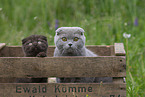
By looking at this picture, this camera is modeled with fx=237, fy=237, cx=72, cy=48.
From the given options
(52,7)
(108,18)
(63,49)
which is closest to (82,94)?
(63,49)

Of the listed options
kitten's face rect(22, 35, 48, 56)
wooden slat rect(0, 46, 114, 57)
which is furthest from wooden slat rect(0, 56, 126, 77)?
wooden slat rect(0, 46, 114, 57)

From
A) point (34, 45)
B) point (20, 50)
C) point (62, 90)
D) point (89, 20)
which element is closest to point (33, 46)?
point (34, 45)

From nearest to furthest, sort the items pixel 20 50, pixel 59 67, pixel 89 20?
pixel 59 67 → pixel 20 50 → pixel 89 20

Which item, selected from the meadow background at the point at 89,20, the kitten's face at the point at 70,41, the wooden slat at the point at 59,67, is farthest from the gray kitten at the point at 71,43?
the meadow background at the point at 89,20

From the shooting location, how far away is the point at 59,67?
2049 millimetres

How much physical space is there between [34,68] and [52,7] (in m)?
2.59

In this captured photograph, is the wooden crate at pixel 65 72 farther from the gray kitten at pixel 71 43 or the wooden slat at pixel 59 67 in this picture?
the gray kitten at pixel 71 43

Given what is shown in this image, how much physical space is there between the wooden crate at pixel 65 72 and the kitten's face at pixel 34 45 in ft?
0.76

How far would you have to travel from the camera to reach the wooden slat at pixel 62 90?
204 cm

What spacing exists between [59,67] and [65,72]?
7 centimetres

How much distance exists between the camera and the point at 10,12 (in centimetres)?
489

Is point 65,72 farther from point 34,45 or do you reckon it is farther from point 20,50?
point 20,50

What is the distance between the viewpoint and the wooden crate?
6.66 feet

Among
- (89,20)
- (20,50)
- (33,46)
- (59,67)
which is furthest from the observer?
(89,20)
